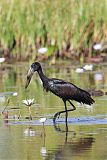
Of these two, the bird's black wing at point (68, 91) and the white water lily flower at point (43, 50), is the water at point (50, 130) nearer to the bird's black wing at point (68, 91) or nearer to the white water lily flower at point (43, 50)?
the bird's black wing at point (68, 91)

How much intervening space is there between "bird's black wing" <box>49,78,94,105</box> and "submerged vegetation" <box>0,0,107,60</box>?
7.73 metres

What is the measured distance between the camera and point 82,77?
658 inches

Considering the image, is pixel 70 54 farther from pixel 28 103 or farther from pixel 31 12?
pixel 28 103

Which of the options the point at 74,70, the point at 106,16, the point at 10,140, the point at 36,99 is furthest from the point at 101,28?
the point at 10,140

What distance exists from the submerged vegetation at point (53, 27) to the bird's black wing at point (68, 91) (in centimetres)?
773

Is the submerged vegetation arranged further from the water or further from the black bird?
the black bird

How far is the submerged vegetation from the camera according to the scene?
19.0 m

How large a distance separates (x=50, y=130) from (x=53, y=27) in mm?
9219

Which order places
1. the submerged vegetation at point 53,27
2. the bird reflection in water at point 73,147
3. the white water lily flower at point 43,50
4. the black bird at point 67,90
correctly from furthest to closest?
the submerged vegetation at point 53,27, the white water lily flower at point 43,50, the black bird at point 67,90, the bird reflection in water at point 73,147

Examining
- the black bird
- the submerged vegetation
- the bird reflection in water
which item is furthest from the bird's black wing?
the submerged vegetation

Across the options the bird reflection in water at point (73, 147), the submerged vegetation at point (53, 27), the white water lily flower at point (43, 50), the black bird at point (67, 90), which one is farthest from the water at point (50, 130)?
the submerged vegetation at point (53, 27)

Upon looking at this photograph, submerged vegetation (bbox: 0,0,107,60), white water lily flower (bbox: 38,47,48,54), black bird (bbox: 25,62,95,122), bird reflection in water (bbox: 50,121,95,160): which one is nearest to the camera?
bird reflection in water (bbox: 50,121,95,160)

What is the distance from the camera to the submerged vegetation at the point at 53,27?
1897 centimetres

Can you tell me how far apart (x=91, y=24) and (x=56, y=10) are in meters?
0.85
